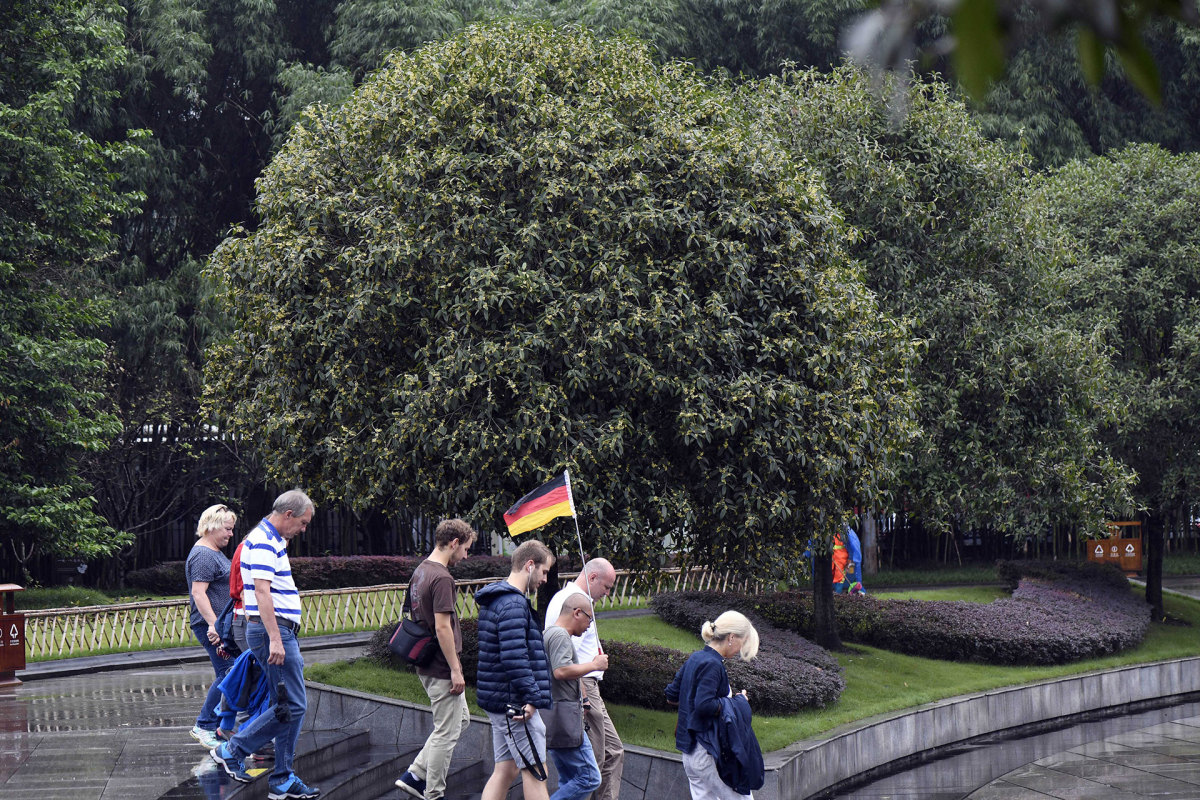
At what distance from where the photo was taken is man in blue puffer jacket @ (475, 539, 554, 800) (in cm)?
751

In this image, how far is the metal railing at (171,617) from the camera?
763 inches

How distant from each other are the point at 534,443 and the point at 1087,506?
11.1 metres

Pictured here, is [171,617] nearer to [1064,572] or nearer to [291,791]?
[291,791]

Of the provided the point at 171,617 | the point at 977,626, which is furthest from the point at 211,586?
the point at 171,617

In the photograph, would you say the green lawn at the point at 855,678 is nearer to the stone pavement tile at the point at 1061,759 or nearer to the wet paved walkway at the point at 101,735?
the stone pavement tile at the point at 1061,759

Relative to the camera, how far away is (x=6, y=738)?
1138 centimetres

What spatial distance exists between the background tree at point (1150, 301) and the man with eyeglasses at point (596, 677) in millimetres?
14634

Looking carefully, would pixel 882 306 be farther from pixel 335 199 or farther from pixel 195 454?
pixel 195 454

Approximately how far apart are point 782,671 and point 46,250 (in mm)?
14697

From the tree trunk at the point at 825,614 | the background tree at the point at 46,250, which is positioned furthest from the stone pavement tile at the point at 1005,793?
the background tree at the point at 46,250

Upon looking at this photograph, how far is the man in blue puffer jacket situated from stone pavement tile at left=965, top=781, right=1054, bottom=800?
540cm

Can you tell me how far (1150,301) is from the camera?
71.1ft

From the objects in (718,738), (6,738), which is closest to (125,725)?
(6,738)

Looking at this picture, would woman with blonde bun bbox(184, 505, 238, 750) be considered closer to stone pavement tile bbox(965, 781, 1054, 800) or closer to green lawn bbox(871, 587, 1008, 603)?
stone pavement tile bbox(965, 781, 1054, 800)
